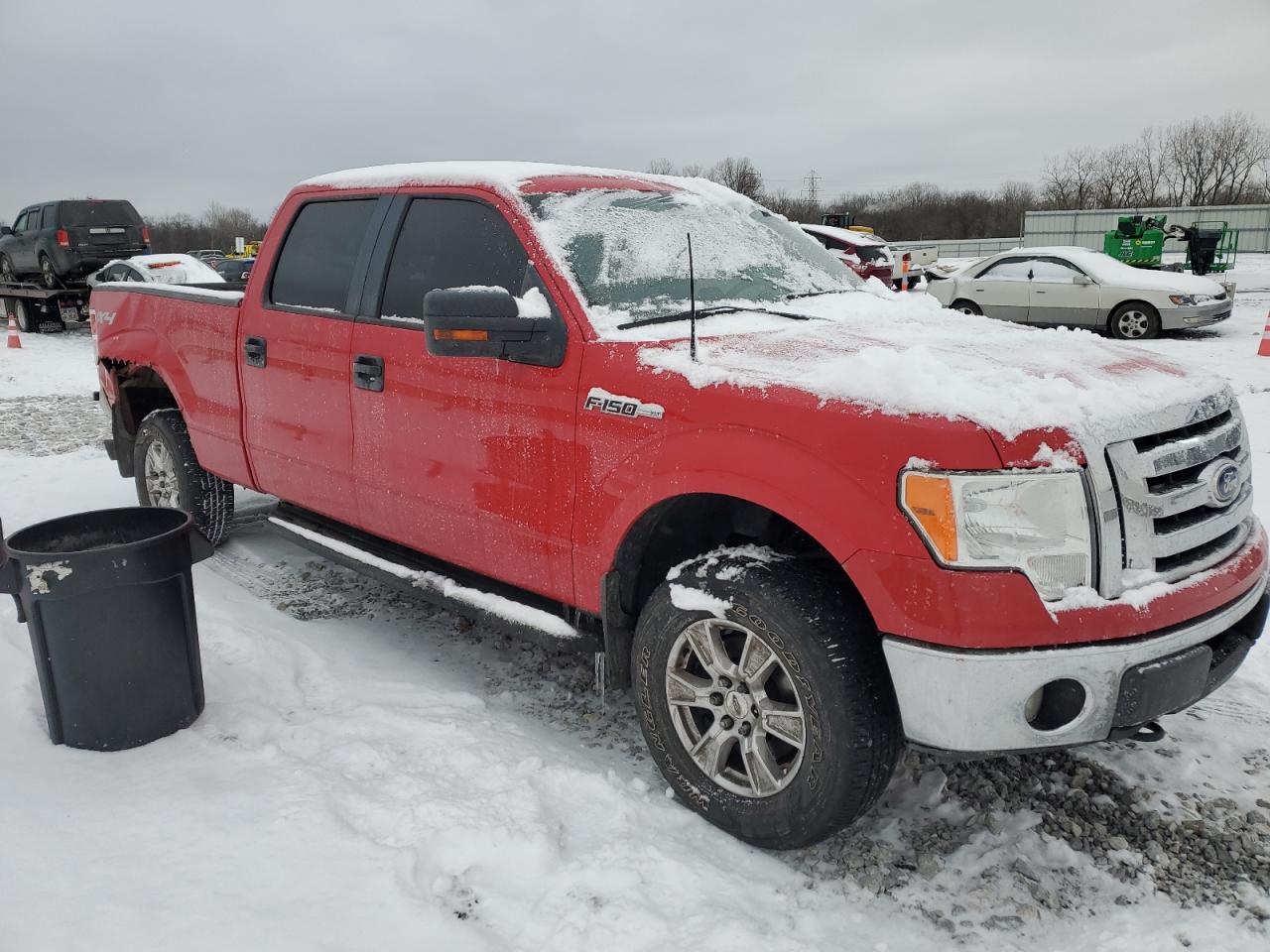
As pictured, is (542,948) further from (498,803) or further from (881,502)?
(881,502)

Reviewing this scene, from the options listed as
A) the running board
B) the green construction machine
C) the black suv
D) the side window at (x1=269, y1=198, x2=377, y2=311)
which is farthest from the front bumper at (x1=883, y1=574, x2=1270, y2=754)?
the green construction machine

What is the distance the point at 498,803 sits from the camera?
9.57ft

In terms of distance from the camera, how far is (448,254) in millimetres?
3592

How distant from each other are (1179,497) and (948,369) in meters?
0.65

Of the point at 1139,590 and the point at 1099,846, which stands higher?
the point at 1139,590

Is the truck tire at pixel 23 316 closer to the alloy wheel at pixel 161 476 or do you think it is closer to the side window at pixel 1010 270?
the alloy wheel at pixel 161 476

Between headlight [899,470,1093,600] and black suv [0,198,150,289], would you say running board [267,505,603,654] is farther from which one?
black suv [0,198,150,289]

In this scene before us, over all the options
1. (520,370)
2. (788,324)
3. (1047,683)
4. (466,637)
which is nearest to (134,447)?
(466,637)

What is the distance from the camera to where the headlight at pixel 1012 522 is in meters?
2.24

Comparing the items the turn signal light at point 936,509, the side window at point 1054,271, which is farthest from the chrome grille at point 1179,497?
the side window at point 1054,271

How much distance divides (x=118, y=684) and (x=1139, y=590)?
10.1 ft

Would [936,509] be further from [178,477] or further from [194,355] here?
[178,477]

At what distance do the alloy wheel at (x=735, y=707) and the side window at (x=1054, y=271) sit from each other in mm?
13531

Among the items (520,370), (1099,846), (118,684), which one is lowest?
(1099,846)
